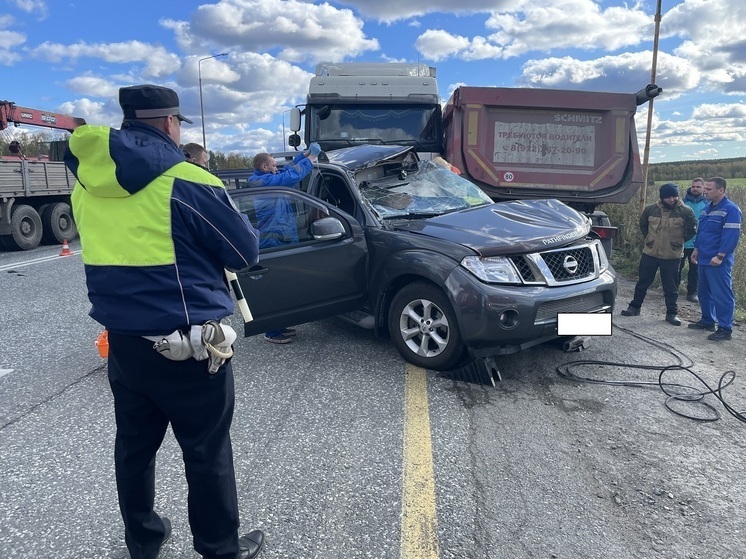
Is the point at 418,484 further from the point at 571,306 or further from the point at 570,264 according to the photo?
the point at 570,264

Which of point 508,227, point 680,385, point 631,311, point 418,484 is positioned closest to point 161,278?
point 418,484

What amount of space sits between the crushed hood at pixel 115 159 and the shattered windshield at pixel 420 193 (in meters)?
3.19

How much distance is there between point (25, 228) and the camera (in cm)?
1252

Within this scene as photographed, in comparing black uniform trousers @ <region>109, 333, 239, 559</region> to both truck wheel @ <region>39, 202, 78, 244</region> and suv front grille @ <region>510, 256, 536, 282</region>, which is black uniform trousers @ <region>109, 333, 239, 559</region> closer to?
suv front grille @ <region>510, 256, 536, 282</region>

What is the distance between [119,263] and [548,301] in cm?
295

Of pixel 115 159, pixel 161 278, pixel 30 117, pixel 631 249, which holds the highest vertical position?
pixel 30 117

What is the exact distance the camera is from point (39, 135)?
24.4m

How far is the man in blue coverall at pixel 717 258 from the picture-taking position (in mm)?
5711

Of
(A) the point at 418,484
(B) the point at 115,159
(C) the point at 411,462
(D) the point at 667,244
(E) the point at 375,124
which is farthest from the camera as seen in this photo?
(E) the point at 375,124

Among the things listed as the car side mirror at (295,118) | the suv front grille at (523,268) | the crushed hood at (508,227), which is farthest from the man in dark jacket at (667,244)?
the car side mirror at (295,118)

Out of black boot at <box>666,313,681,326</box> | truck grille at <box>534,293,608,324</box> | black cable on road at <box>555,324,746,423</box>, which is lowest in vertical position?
black boot at <box>666,313,681,326</box>

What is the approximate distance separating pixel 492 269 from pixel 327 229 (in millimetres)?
1299

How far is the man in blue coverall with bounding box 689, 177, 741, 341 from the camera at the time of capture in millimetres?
5711

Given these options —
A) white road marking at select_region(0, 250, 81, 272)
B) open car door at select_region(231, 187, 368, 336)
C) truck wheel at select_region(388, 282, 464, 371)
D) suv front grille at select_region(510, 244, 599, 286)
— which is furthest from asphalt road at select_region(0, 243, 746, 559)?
white road marking at select_region(0, 250, 81, 272)
